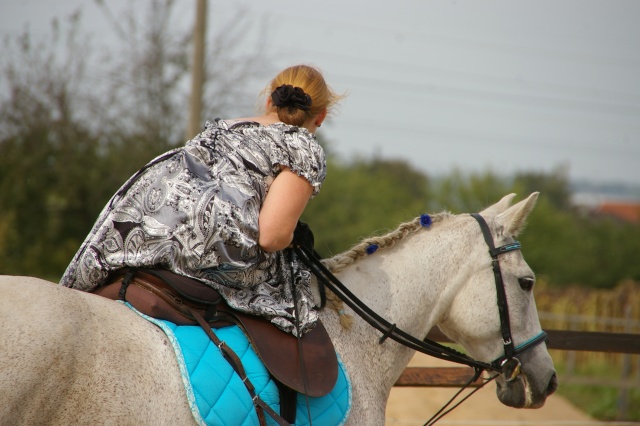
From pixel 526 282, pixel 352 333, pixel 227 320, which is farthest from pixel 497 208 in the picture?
pixel 227 320

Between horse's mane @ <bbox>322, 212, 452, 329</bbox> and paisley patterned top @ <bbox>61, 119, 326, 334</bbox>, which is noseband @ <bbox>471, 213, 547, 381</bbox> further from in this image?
paisley patterned top @ <bbox>61, 119, 326, 334</bbox>

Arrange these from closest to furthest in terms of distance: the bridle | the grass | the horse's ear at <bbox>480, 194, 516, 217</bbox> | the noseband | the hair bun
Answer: the hair bun, the bridle, the noseband, the horse's ear at <bbox>480, 194, 516, 217</bbox>, the grass

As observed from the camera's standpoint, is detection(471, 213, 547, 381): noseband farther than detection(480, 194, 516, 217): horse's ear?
No

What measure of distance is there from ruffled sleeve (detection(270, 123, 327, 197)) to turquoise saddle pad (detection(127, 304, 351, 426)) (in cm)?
68

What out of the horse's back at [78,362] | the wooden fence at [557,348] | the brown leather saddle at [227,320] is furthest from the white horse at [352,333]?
the wooden fence at [557,348]

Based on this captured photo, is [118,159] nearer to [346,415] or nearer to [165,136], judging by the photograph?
[165,136]

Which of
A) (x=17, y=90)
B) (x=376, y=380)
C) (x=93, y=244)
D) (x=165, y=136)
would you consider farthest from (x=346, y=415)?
(x=17, y=90)

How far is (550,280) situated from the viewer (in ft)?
96.7

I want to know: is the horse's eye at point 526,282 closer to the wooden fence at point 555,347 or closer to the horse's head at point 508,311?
the horse's head at point 508,311

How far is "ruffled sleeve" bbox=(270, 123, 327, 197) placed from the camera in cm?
264

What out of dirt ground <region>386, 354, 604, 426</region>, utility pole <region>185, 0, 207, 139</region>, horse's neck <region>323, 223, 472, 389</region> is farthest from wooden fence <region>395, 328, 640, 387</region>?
utility pole <region>185, 0, 207, 139</region>

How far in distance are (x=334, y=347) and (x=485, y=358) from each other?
0.84m

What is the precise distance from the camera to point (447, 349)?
3.24 meters

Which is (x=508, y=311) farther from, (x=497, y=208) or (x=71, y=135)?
(x=71, y=135)
